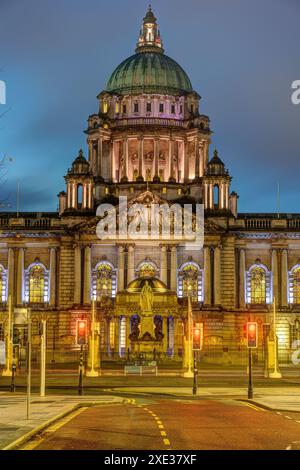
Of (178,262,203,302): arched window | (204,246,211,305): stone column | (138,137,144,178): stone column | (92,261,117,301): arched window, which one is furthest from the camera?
(138,137,144,178): stone column

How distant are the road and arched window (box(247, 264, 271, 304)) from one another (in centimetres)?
7479

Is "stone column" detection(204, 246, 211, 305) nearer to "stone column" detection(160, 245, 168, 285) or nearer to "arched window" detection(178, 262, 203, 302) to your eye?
"arched window" detection(178, 262, 203, 302)

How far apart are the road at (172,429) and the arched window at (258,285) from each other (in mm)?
74787

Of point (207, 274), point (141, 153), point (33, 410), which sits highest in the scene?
point (141, 153)

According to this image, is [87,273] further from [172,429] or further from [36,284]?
[172,429]

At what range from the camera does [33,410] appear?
41.1 m

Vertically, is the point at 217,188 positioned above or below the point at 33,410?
above

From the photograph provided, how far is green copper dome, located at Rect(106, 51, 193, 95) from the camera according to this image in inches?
5359

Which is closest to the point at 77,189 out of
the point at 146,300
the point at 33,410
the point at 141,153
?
the point at 141,153

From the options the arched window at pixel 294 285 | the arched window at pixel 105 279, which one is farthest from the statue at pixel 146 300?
the arched window at pixel 294 285

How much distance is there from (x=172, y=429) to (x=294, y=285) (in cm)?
8929

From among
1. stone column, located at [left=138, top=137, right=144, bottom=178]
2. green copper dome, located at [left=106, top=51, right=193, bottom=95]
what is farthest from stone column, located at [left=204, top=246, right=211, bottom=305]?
green copper dome, located at [left=106, top=51, right=193, bottom=95]
